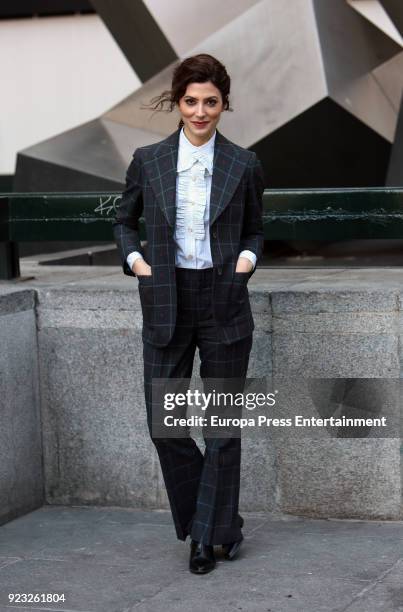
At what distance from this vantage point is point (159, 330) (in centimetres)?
459

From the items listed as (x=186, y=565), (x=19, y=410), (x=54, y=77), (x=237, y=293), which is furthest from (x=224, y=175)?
(x=54, y=77)

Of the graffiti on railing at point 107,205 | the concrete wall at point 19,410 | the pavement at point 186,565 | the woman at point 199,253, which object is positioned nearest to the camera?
the pavement at point 186,565

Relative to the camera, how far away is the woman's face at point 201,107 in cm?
447

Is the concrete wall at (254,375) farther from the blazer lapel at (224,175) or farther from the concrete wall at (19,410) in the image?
the blazer lapel at (224,175)

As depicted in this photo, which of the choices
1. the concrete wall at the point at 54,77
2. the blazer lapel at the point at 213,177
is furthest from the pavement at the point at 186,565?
the concrete wall at the point at 54,77

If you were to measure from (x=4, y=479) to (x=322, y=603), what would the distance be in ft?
6.12

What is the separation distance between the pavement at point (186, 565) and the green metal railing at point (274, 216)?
1.38 m

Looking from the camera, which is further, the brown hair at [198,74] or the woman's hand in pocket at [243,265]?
the woman's hand in pocket at [243,265]

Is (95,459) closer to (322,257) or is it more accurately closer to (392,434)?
(392,434)

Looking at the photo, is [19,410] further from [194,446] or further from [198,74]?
[198,74]

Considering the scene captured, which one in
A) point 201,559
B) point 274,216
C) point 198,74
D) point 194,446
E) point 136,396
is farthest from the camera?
point 274,216

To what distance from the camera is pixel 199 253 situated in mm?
4562

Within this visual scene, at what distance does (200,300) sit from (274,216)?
4.92ft

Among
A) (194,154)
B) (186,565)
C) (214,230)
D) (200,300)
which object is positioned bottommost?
(186,565)
